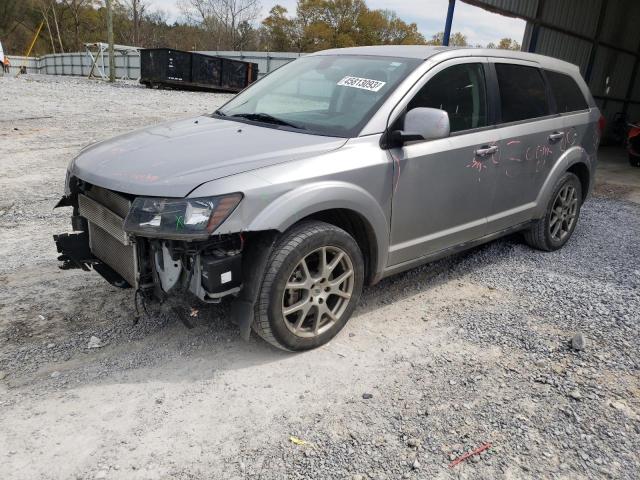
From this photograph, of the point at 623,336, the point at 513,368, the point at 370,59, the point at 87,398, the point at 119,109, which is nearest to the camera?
the point at 87,398

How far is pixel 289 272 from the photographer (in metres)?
2.96

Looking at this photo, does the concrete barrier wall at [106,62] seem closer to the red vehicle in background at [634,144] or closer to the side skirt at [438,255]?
the red vehicle in background at [634,144]

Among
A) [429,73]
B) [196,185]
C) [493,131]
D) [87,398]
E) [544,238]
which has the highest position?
[429,73]

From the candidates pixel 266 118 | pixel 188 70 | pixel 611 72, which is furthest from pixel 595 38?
pixel 188 70

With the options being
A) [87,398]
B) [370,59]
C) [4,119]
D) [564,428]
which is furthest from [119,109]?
[564,428]

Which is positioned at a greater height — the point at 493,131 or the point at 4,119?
the point at 493,131

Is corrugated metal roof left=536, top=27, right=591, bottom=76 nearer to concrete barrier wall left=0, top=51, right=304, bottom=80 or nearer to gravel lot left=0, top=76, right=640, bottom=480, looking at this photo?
concrete barrier wall left=0, top=51, right=304, bottom=80

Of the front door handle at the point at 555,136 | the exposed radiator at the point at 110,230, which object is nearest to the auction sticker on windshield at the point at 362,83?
the exposed radiator at the point at 110,230

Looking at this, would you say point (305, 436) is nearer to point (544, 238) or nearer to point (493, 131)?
point (493, 131)

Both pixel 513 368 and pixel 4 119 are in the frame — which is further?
pixel 4 119

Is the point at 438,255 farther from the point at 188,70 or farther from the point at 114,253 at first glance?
the point at 188,70

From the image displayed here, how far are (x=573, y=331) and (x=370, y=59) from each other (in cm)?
239

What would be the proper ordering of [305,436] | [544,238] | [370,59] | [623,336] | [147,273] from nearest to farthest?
[305,436]
[147,273]
[623,336]
[370,59]
[544,238]

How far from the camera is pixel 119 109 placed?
1418cm
